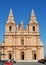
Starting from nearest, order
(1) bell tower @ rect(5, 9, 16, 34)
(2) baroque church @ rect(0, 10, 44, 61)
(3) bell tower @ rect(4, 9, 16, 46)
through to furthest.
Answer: (2) baroque church @ rect(0, 10, 44, 61) → (3) bell tower @ rect(4, 9, 16, 46) → (1) bell tower @ rect(5, 9, 16, 34)

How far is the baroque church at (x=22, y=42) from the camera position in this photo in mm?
82938

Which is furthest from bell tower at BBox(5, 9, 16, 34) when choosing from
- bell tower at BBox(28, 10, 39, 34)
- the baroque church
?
bell tower at BBox(28, 10, 39, 34)

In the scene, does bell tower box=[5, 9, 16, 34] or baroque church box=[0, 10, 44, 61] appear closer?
baroque church box=[0, 10, 44, 61]

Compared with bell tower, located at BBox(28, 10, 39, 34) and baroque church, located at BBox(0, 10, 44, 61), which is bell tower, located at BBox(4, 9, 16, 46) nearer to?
baroque church, located at BBox(0, 10, 44, 61)

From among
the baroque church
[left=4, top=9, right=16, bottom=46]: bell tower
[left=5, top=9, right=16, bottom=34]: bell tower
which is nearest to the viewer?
the baroque church

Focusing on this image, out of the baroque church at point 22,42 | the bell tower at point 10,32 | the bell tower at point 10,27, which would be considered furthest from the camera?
the bell tower at point 10,27

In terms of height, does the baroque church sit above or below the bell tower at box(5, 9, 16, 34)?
below

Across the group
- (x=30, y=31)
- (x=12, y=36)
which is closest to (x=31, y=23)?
(x=30, y=31)

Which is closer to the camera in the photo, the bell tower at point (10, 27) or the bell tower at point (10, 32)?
the bell tower at point (10, 32)

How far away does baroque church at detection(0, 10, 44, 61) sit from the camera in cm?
8294

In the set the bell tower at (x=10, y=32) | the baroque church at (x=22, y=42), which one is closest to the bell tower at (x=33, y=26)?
the baroque church at (x=22, y=42)

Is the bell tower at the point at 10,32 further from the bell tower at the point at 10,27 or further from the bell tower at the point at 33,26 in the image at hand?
the bell tower at the point at 33,26

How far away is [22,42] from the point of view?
84.6 metres

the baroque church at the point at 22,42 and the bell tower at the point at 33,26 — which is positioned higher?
the bell tower at the point at 33,26
